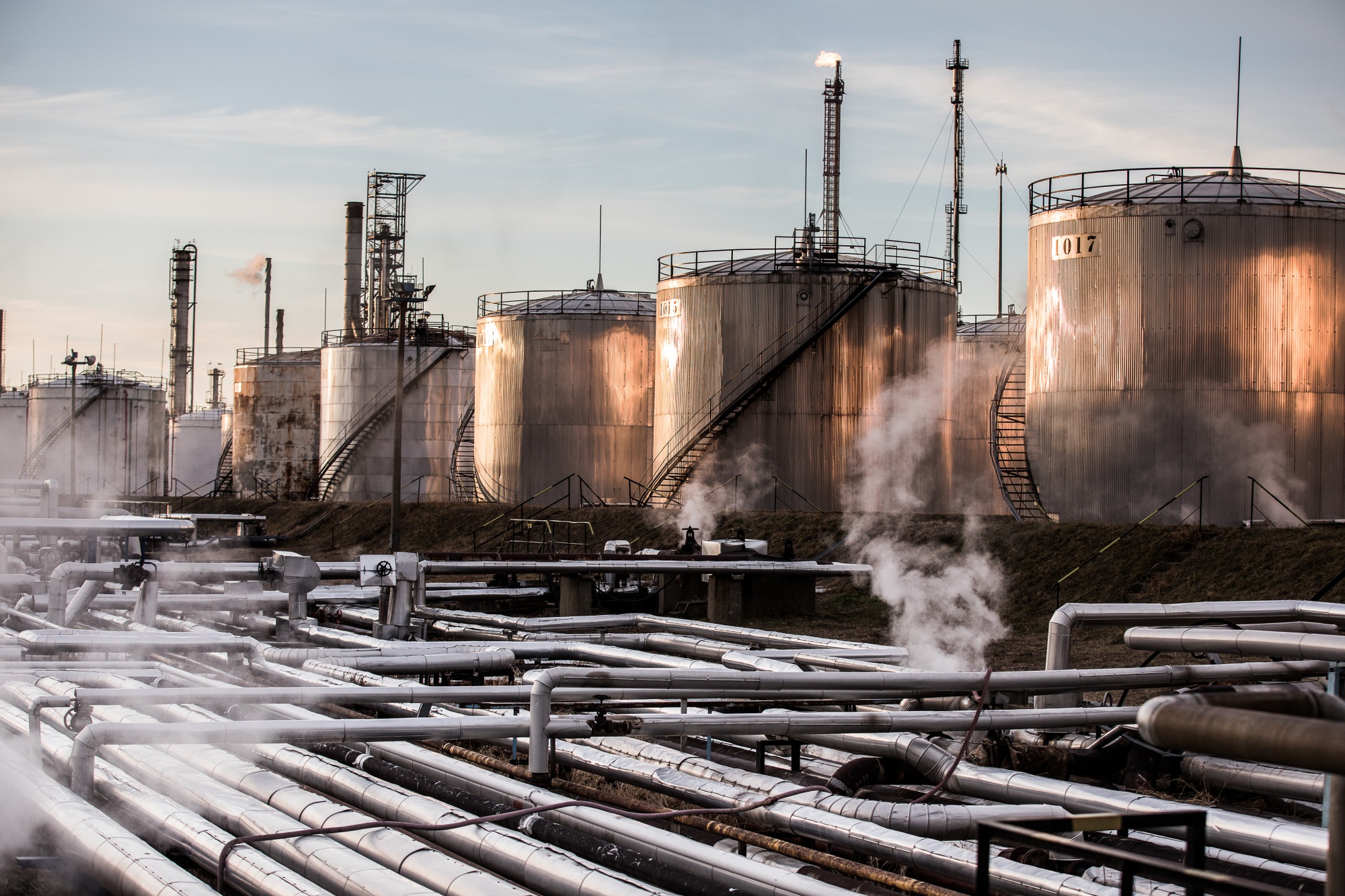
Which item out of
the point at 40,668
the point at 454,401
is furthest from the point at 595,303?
the point at 40,668

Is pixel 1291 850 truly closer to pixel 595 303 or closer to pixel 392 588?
pixel 392 588

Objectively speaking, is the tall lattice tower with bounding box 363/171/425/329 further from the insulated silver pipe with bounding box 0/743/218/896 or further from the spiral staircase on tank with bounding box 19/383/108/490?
the insulated silver pipe with bounding box 0/743/218/896

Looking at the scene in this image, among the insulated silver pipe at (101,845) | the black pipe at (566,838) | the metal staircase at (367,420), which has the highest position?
the metal staircase at (367,420)

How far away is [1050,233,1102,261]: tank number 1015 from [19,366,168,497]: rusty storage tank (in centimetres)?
5620

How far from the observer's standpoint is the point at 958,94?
168 ft

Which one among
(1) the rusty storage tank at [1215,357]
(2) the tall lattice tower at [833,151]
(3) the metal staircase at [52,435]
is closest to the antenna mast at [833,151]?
(2) the tall lattice tower at [833,151]

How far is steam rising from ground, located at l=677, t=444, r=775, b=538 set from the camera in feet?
120

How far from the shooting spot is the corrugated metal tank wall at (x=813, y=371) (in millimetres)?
36281

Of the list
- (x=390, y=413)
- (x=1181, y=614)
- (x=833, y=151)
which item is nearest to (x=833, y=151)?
(x=833, y=151)

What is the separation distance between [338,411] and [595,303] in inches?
668

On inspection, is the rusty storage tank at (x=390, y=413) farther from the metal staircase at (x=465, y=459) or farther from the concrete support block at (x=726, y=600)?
the concrete support block at (x=726, y=600)

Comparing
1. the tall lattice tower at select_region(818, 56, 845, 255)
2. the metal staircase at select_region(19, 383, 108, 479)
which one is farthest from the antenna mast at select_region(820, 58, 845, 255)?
the metal staircase at select_region(19, 383, 108, 479)

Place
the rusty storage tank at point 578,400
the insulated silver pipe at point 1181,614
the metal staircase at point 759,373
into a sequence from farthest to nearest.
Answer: the rusty storage tank at point 578,400 → the metal staircase at point 759,373 → the insulated silver pipe at point 1181,614

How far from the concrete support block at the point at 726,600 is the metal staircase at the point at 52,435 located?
182 feet
